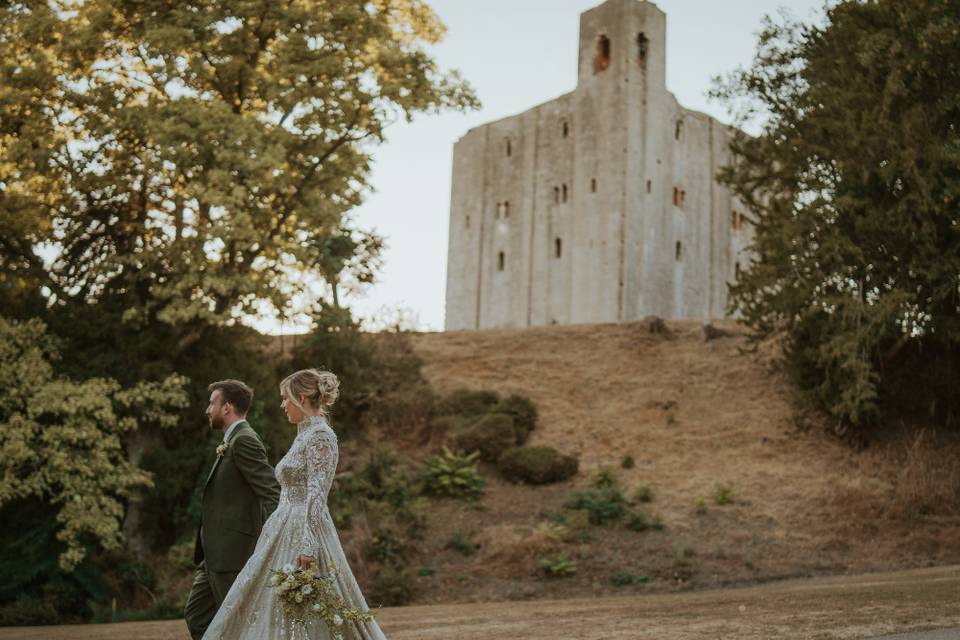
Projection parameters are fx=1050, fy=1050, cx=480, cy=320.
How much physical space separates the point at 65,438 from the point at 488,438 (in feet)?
34.5

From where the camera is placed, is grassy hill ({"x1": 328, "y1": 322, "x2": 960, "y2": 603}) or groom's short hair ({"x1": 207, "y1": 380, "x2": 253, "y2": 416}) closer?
groom's short hair ({"x1": 207, "y1": 380, "x2": 253, "y2": 416})

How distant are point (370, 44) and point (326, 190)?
326 centimetres

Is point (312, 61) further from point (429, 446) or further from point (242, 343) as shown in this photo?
point (429, 446)

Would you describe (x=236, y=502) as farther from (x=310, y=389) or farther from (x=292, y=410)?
(x=310, y=389)

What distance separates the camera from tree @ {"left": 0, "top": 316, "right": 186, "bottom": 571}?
59.5 ft

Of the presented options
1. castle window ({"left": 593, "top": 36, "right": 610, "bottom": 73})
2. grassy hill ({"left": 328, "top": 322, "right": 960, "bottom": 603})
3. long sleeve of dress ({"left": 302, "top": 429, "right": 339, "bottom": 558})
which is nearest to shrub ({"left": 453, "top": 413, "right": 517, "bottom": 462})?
grassy hill ({"left": 328, "top": 322, "right": 960, "bottom": 603})

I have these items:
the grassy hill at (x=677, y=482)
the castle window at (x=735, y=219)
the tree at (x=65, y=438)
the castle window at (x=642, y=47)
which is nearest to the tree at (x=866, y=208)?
the grassy hill at (x=677, y=482)

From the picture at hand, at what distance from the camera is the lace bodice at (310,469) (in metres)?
6.33

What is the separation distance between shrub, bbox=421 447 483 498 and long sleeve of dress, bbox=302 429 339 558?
17.5 m

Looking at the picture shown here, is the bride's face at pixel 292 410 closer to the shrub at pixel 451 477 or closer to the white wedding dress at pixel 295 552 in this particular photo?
the white wedding dress at pixel 295 552

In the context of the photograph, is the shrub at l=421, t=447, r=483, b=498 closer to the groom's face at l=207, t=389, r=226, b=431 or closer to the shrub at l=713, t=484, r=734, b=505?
the shrub at l=713, t=484, r=734, b=505

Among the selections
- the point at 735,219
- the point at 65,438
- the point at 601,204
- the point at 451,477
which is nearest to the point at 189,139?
the point at 65,438

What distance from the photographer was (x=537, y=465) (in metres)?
24.5

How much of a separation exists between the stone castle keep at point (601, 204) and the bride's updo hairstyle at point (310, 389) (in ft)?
152
